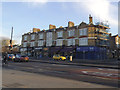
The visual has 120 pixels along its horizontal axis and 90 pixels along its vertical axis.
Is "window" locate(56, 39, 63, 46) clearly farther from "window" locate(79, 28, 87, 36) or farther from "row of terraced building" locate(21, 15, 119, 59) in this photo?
"window" locate(79, 28, 87, 36)

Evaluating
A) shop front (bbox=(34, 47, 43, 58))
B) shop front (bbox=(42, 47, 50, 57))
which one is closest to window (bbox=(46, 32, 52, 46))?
shop front (bbox=(42, 47, 50, 57))

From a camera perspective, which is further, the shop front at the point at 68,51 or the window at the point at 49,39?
the window at the point at 49,39

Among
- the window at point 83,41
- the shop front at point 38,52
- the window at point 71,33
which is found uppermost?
the window at point 71,33

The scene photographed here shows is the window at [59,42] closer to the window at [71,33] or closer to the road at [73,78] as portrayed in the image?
the window at [71,33]

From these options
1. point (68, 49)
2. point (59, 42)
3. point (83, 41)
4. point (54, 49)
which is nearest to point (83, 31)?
point (83, 41)

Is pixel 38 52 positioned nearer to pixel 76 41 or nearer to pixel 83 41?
pixel 76 41

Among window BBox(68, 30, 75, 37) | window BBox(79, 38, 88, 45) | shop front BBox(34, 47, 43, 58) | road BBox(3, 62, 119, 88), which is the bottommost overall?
road BBox(3, 62, 119, 88)

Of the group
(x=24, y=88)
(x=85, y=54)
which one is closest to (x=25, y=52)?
(x=85, y=54)

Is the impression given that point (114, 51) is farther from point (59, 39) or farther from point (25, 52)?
point (25, 52)

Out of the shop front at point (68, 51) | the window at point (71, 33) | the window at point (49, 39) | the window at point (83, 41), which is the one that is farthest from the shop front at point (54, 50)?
the window at point (83, 41)

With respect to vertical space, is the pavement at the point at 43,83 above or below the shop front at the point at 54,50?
below

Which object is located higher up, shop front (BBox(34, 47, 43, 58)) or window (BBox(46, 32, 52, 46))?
window (BBox(46, 32, 52, 46))

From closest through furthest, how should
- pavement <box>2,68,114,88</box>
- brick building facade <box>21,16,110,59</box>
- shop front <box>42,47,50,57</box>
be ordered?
pavement <box>2,68,114,88</box>
brick building facade <box>21,16,110,59</box>
shop front <box>42,47,50,57</box>

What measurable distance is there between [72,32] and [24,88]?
3559 centimetres
